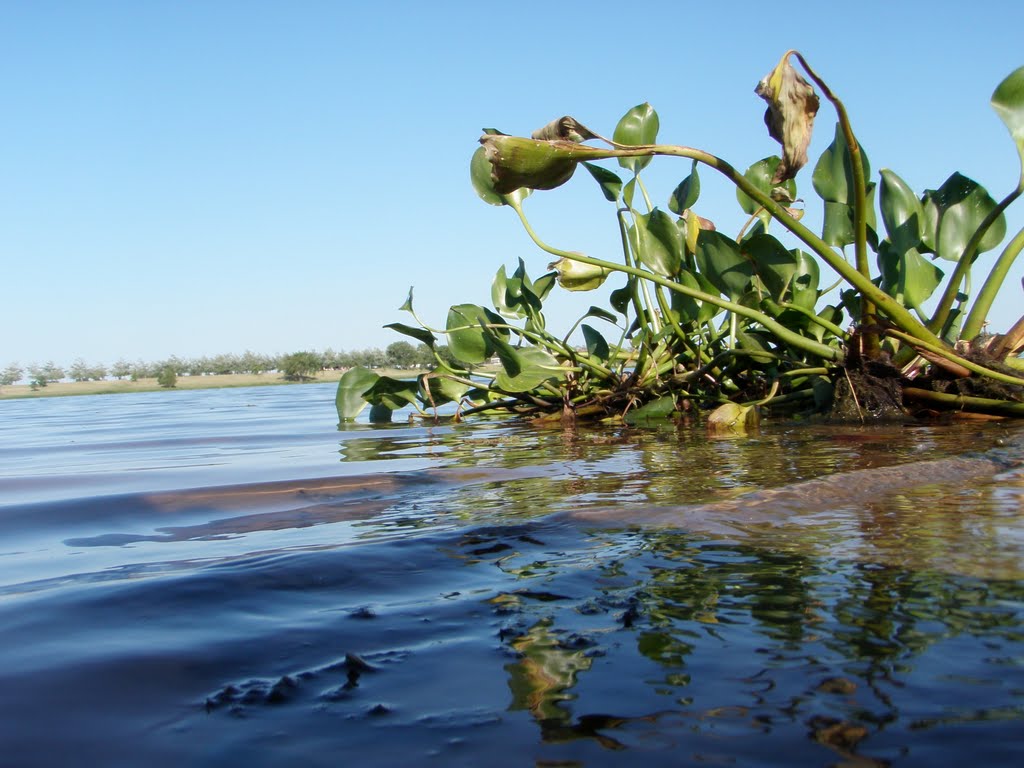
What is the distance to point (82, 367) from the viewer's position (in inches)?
1270

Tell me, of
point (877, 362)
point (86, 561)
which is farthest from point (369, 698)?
point (877, 362)

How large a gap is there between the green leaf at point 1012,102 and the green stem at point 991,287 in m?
0.44

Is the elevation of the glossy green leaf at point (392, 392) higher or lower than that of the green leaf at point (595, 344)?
lower

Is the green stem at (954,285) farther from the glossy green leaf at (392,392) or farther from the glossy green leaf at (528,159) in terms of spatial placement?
the glossy green leaf at (392,392)

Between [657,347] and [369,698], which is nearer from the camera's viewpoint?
[369,698]

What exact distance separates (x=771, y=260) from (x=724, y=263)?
0.62 feet

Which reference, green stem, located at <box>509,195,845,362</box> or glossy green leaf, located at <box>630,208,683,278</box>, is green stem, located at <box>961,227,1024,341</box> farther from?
glossy green leaf, located at <box>630,208,683,278</box>

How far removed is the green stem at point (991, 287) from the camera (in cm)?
319

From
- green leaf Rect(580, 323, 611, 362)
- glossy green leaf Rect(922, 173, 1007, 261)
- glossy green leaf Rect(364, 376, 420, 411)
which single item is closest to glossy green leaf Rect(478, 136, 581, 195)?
glossy green leaf Rect(922, 173, 1007, 261)

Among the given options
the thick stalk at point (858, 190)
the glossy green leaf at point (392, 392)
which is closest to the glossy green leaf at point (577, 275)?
the glossy green leaf at point (392, 392)

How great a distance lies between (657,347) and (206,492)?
253 cm

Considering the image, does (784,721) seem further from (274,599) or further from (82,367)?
(82,367)

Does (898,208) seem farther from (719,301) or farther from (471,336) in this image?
(471,336)

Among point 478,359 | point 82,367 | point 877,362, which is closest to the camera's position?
point 877,362
